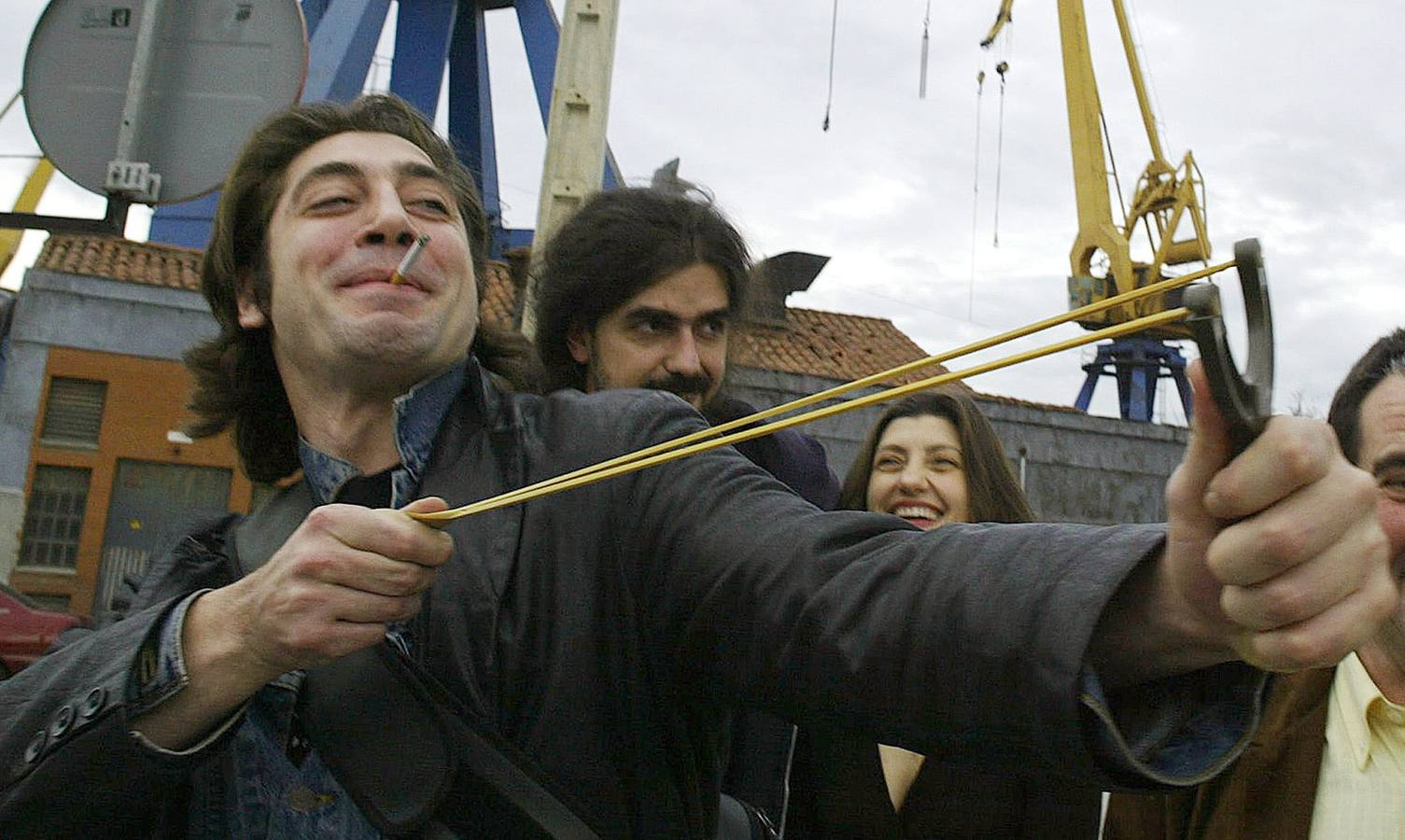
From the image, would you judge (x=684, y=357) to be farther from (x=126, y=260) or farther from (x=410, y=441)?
(x=126, y=260)

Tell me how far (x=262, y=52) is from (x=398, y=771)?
2.46m

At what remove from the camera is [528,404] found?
1513mm

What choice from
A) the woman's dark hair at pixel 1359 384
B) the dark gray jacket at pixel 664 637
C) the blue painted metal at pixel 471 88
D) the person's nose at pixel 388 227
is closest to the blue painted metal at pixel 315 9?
the blue painted metal at pixel 471 88

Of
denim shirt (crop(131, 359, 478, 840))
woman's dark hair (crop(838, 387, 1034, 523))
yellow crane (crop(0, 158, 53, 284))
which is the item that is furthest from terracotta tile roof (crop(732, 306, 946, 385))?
denim shirt (crop(131, 359, 478, 840))

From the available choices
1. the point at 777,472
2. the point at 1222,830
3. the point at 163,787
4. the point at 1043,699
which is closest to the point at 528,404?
the point at 163,787

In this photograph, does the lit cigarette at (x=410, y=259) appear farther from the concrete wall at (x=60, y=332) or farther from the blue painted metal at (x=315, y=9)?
the blue painted metal at (x=315, y=9)

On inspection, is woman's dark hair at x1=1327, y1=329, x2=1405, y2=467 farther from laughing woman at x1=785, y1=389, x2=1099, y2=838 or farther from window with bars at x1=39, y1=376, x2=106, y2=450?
window with bars at x1=39, y1=376, x2=106, y2=450

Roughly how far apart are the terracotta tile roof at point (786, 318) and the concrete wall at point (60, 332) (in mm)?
180

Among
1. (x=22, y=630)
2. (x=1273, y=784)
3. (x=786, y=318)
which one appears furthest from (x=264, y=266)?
(x=786, y=318)

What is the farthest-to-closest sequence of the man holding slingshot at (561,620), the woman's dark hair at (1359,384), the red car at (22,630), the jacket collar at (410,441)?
the red car at (22,630) → the woman's dark hair at (1359,384) → the jacket collar at (410,441) → the man holding slingshot at (561,620)

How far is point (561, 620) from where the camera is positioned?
A: 1304 mm

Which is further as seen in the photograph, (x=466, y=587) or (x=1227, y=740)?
(x=466, y=587)

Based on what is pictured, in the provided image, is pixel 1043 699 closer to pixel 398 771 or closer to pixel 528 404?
pixel 398 771

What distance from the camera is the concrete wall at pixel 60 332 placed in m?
11.9
